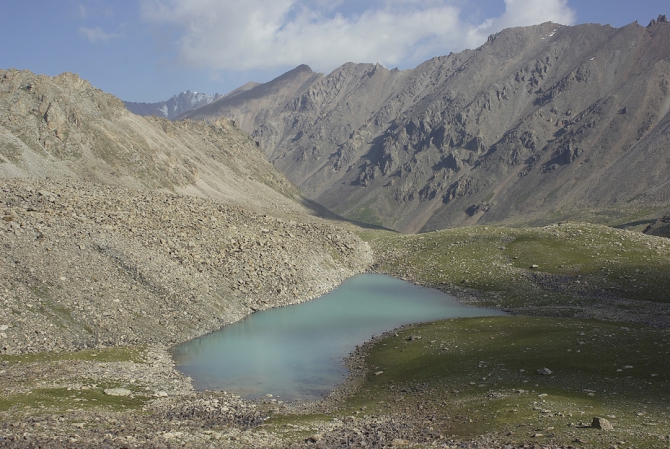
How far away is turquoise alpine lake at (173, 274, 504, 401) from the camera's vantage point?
43812 mm

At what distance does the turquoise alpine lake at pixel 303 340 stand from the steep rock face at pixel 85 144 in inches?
2694

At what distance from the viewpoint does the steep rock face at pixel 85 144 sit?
118 metres

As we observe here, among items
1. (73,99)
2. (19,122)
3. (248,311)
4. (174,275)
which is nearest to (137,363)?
(174,275)

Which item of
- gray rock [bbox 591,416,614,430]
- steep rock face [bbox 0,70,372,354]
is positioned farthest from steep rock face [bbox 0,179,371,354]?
gray rock [bbox 591,416,614,430]

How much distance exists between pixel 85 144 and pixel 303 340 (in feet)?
321

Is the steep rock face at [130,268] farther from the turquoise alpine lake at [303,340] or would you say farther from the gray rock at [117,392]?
the gray rock at [117,392]

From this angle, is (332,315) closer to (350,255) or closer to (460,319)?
(460,319)

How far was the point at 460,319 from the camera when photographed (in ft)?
205

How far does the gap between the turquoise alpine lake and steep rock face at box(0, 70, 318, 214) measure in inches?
2694

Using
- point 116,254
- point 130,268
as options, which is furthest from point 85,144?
point 130,268

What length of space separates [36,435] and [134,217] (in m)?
51.0

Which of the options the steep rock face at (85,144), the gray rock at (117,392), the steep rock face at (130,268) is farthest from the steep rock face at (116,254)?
the gray rock at (117,392)

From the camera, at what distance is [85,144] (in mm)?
131500

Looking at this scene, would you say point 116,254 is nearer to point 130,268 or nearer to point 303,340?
point 130,268
